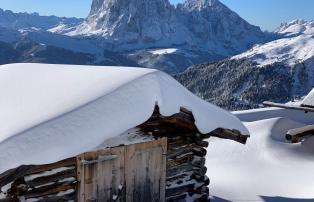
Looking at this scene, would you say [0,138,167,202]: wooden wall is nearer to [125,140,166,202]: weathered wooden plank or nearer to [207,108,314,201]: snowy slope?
[125,140,166,202]: weathered wooden plank

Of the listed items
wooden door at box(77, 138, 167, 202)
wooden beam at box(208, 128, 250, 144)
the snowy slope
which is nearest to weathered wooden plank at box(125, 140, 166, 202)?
wooden door at box(77, 138, 167, 202)

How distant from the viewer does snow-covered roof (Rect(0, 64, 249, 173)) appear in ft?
22.9

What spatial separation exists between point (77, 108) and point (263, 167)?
11429 mm

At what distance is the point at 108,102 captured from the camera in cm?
816

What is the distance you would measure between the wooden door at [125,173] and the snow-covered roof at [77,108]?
95 centimetres

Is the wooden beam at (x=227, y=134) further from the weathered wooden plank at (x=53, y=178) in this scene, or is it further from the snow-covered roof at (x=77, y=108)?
the weathered wooden plank at (x=53, y=178)

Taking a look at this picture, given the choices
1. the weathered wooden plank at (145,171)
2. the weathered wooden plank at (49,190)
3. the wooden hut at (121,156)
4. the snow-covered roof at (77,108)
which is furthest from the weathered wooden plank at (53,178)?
the weathered wooden plank at (145,171)

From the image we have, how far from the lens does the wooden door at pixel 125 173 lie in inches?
335

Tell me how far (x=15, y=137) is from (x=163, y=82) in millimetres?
3284

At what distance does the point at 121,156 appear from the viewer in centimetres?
888

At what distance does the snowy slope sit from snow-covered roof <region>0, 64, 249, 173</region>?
4.38 metres

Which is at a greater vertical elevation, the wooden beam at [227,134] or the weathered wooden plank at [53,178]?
the wooden beam at [227,134]

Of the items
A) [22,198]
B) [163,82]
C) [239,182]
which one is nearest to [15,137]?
[22,198]

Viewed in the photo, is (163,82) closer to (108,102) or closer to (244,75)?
(108,102)
